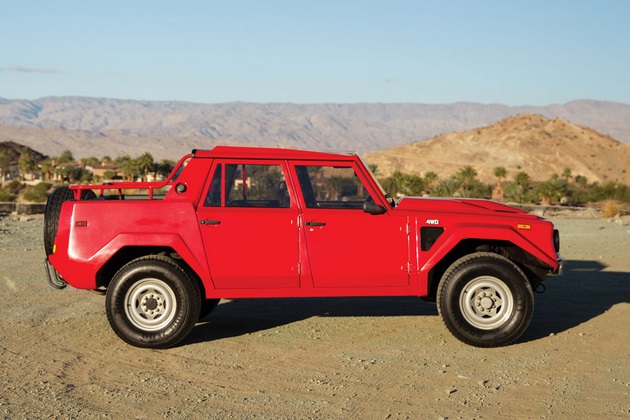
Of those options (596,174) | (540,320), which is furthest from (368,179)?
(596,174)

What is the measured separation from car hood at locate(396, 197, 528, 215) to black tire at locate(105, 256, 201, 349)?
2231 mm

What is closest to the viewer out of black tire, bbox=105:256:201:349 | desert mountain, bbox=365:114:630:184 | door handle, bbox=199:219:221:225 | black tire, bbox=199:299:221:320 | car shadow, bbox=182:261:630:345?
black tire, bbox=105:256:201:349

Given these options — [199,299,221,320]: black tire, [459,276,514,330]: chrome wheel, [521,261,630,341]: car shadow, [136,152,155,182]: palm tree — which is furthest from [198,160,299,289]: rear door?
[136,152,155,182]: palm tree

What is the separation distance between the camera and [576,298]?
34.1 ft

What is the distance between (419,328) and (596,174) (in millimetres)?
95426

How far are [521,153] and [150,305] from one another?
335 feet

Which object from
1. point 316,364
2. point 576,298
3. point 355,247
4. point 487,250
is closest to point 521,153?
point 576,298

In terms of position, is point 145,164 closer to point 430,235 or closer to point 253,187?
point 253,187

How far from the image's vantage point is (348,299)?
1042cm

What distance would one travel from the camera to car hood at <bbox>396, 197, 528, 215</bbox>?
25.7 feet

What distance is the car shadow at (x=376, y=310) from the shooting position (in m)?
8.49

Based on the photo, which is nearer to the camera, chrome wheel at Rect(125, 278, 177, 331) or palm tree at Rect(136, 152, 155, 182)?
chrome wheel at Rect(125, 278, 177, 331)

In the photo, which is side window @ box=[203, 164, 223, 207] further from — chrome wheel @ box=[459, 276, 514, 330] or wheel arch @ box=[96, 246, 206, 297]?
chrome wheel @ box=[459, 276, 514, 330]

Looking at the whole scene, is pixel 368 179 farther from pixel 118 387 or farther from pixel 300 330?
pixel 118 387
